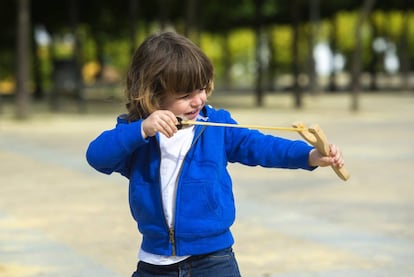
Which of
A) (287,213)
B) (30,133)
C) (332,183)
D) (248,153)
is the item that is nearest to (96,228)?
(287,213)

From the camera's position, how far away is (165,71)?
9.75 feet

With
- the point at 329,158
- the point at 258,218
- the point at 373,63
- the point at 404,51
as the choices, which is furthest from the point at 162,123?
the point at 373,63

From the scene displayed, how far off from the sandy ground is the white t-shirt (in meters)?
2.72

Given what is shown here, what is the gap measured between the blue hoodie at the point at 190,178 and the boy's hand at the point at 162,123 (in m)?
0.09

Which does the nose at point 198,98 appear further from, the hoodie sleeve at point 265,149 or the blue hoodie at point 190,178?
the hoodie sleeve at point 265,149

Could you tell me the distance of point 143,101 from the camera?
3051 mm

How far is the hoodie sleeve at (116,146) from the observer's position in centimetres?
298

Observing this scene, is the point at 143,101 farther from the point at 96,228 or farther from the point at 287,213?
the point at 287,213

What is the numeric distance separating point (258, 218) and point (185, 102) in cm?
488

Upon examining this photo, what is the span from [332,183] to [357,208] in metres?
1.70

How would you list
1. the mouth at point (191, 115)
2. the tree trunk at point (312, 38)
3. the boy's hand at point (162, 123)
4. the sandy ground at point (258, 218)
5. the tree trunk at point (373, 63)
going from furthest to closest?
the tree trunk at point (373, 63) < the tree trunk at point (312, 38) < the sandy ground at point (258, 218) < the mouth at point (191, 115) < the boy's hand at point (162, 123)

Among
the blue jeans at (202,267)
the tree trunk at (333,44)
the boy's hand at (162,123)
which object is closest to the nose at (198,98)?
the boy's hand at (162,123)

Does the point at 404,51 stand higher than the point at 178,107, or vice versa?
the point at 178,107

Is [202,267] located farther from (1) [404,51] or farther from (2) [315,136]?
(1) [404,51]
